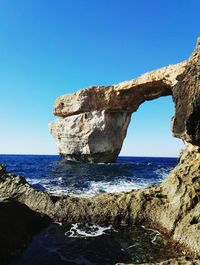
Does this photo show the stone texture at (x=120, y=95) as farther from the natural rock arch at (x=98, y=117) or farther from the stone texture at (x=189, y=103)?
the stone texture at (x=189, y=103)

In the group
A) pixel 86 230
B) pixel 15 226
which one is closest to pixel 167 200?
pixel 86 230

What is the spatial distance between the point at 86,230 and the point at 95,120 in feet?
117

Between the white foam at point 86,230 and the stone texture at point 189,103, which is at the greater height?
the stone texture at point 189,103

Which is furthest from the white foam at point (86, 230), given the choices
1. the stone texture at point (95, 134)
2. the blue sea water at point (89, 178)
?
the stone texture at point (95, 134)

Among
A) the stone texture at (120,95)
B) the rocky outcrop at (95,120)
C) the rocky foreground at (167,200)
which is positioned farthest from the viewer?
the rocky outcrop at (95,120)

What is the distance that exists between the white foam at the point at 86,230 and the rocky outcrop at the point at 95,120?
31.0 meters

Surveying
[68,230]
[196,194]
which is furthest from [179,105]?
[68,230]

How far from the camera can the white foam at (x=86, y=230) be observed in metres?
8.15

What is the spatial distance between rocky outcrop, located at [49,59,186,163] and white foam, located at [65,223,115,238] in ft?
102

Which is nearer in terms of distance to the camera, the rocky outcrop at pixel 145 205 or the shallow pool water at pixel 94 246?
the shallow pool water at pixel 94 246

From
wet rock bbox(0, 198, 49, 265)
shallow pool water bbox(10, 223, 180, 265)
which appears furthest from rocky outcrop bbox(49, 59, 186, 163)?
wet rock bbox(0, 198, 49, 265)

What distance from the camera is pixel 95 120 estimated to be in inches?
1732

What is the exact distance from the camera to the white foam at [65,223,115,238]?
815 cm

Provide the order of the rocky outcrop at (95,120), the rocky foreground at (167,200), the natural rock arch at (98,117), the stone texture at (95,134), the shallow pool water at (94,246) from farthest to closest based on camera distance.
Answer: the stone texture at (95,134) < the rocky outcrop at (95,120) < the natural rock arch at (98,117) < the rocky foreground at (167,200) < the shallow pool water at (94,246)
